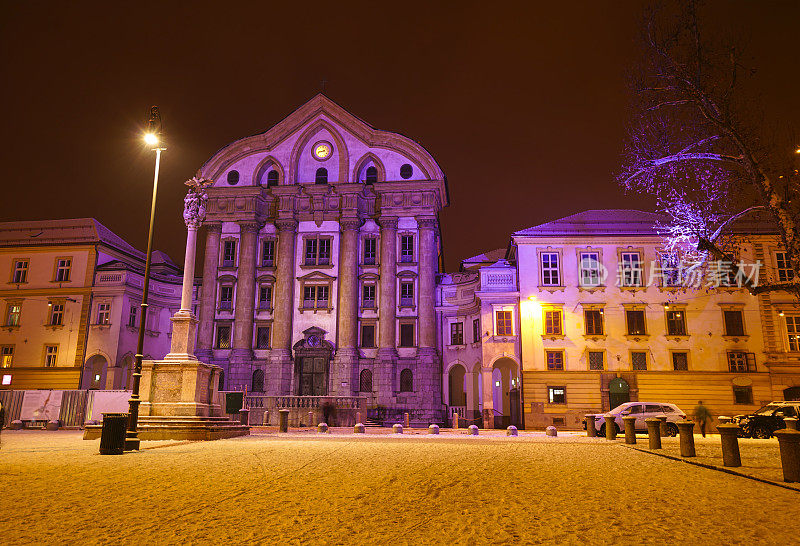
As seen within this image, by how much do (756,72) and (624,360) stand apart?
24.4 meters

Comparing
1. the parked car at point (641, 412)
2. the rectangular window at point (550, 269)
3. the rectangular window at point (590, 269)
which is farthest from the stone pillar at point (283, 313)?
the parked car at point (641, 412)

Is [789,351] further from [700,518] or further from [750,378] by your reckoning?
[700,518]

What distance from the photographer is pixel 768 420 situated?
1029 inches

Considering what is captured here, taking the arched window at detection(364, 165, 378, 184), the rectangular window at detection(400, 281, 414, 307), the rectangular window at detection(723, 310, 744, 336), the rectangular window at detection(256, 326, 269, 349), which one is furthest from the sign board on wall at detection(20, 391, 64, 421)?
the rectangular window at detection(723, 310, 744, 336)

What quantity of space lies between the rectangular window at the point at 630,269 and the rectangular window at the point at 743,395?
346 inches

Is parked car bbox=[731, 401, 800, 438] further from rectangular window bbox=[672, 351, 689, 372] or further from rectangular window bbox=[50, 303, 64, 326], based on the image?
Result: rectangular window bbox=[50, 303, 64, 326]

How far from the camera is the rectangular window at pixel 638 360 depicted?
124 ft

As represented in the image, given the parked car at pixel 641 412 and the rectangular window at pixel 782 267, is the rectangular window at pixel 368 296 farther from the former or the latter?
the rectangular window at pixel 782 267

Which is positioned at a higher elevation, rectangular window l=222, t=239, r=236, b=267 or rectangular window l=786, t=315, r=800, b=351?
rectangular window l=222, t=239, r=236, b=267

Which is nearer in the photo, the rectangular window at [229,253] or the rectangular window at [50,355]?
the rectangular window at [50,355]

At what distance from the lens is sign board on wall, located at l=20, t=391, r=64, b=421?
32.6 meters

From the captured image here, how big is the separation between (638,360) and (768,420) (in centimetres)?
1198

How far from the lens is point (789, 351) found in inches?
1467

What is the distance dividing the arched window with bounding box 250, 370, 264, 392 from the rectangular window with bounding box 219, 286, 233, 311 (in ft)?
19.5
